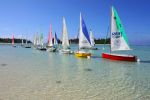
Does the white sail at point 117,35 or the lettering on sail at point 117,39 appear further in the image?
the lettering on sail at point 117,39

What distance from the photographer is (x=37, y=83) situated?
13.9 m

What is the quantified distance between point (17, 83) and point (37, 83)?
4.01ft

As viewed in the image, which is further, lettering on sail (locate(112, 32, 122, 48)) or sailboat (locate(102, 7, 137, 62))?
lettering on sail (locate(112, 32, 122, 48))

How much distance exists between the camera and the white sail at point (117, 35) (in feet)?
98.2

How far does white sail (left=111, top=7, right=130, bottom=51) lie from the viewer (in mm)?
29938

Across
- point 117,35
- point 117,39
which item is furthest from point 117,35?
point 117,39

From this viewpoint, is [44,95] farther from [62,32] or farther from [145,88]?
[62,32]

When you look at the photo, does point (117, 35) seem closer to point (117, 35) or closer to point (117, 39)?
point (117, 35)

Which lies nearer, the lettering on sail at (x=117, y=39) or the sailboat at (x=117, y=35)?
the sailboat at (x=117, y=35)

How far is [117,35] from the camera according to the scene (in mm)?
30234

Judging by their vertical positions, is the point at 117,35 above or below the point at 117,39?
above

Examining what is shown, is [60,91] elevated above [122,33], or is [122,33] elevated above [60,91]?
[122,33]

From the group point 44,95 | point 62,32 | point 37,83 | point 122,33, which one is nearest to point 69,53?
point 62,32

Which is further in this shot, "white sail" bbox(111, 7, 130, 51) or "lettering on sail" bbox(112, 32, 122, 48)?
"lettering on sail" bbox(112, 32, 122, 48)
